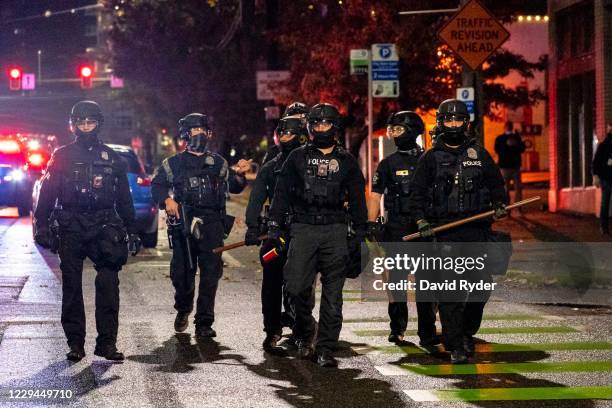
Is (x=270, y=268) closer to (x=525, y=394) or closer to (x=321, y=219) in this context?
(x=321, y=219)

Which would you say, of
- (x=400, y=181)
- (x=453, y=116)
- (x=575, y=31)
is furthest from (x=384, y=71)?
(x=453, y=116)

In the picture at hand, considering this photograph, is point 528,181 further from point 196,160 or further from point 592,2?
point 196,160

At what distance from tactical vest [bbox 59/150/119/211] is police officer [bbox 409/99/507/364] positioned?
228cm

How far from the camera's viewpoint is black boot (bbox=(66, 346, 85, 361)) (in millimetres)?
9773

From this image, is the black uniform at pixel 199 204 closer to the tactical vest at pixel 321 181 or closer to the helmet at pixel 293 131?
the helmet at pixel 293 131

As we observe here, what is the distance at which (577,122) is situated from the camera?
26.6 meters

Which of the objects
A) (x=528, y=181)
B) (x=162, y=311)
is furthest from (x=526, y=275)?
(x=528, y=181)

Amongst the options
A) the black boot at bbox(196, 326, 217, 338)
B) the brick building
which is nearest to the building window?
the brick building

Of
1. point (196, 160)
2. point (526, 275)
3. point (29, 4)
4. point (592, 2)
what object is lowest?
point (526, 275)

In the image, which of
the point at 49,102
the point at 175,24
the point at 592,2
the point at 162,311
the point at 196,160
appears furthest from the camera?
the point at 49,102

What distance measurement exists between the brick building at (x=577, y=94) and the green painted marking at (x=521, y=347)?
46.0 ft

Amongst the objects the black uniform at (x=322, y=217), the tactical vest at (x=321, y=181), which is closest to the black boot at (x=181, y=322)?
the black uniform at (x=322, y=217)

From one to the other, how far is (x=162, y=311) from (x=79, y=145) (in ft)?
9.95

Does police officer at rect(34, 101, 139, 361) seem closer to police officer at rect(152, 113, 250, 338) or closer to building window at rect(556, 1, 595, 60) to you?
police officer at rect(152, 113, 250, 338)
